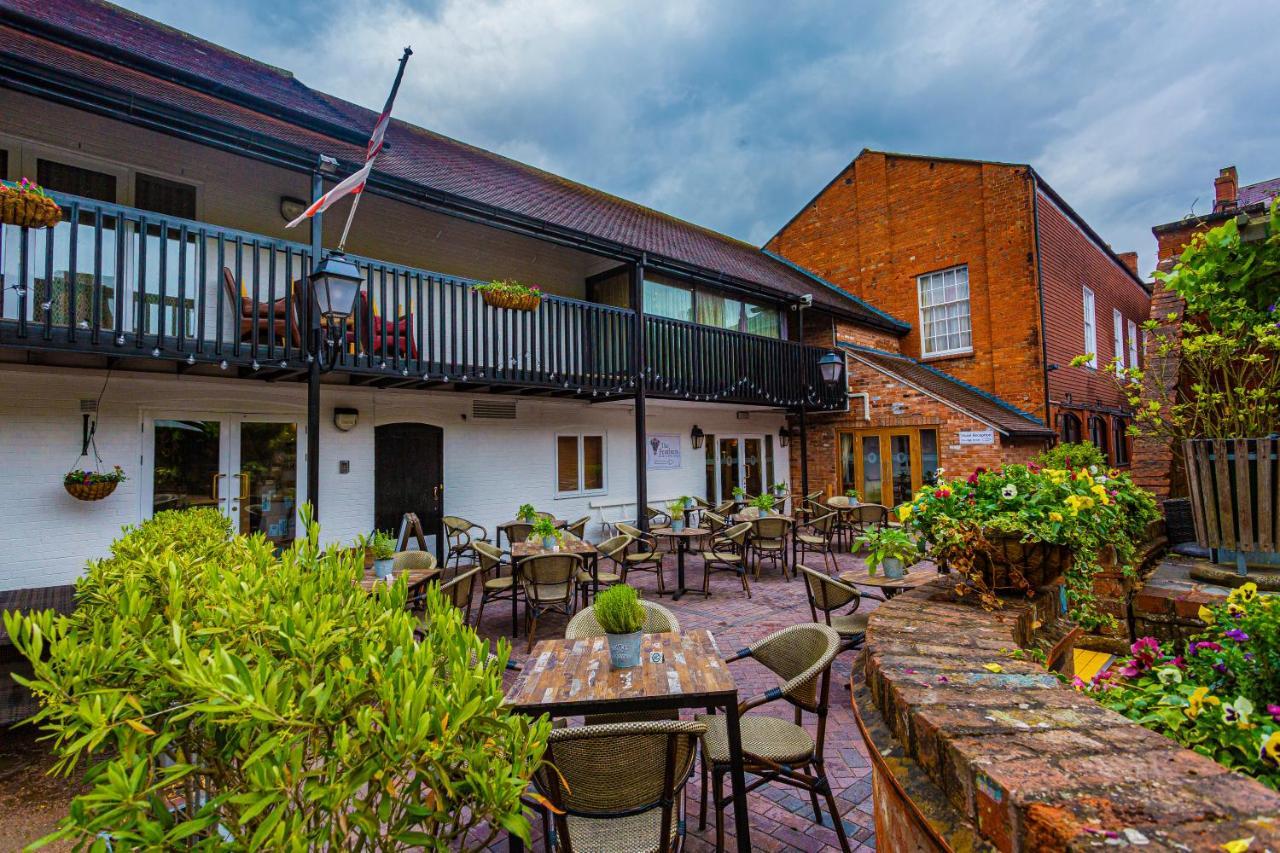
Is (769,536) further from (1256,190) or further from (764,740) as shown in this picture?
(1256,190)

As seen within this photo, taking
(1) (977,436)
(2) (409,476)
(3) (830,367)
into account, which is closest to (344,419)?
(2) (409,476)

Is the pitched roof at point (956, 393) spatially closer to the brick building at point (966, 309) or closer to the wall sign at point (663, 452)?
the brick building at point (966, 309)

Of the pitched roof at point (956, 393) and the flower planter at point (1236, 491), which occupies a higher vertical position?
the pitched roof at point (956, 393)

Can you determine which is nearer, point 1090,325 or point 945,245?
point 945,245

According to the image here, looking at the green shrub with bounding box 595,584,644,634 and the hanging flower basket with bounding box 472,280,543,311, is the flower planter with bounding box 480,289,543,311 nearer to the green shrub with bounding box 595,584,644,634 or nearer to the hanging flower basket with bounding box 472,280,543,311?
the hanging flower basket with bounding box 472,280,543,311

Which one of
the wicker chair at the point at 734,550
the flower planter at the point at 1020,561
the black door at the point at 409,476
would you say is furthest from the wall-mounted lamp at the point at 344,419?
the flower planter at the point at 1020,561

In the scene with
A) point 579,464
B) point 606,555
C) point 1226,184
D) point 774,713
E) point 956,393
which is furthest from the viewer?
point 956,393

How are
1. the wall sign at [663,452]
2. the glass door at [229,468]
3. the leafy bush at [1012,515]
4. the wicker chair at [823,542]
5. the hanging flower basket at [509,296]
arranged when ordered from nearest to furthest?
the leafy bush at [1012,515] < the glass door at [229,468] < the hanging flower basket at [509,296] < the wicker chair at [823,542] < the wall sign at [663,452]

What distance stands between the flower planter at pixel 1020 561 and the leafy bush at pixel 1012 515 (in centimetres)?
3

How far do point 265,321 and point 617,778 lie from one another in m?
6.38

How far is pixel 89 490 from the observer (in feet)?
19.2

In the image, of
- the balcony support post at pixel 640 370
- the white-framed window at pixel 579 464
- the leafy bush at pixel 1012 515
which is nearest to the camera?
the leafy bush at pixel 1012 515

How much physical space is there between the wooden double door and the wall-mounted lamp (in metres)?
10.6

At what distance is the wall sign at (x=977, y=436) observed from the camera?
36.7 feet
